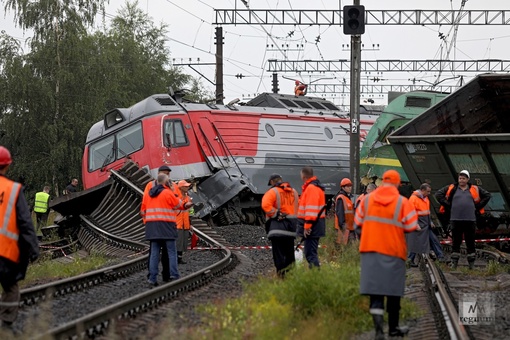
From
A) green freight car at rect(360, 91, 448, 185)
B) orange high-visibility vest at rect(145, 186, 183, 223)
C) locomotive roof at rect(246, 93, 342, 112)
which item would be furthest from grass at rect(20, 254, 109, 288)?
locomotive roof at rect(246, 93, 342, 112)

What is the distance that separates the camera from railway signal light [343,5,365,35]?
20.8 metres

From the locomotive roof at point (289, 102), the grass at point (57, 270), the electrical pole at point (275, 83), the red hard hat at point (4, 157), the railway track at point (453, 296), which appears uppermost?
the electrical pole at point (275, 83)

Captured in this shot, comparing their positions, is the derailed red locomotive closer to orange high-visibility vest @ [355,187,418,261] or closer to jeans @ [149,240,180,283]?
jeans @ [149,240,180,283]

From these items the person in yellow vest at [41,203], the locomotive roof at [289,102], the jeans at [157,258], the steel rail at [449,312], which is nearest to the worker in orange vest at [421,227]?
the steel rail at [449,312]

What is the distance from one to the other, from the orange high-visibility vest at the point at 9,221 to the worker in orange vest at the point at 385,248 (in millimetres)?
3135

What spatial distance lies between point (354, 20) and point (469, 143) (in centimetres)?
587

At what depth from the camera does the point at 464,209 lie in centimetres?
1464

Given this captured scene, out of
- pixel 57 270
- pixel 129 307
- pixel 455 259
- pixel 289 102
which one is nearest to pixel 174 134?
pixel 289 102

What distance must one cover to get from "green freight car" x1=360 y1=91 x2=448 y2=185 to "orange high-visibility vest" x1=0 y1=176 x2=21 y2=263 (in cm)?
1600

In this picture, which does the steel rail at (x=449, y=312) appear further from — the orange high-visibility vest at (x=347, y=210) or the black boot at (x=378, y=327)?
the orange high-visibility vest at (x=347, y=210)

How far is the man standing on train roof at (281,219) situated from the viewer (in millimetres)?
11934

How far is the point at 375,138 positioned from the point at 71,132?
21439mm

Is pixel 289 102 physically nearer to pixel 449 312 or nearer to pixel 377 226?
pixel 449 312

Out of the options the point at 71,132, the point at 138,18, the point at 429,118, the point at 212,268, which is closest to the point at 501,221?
the point at 429,118
